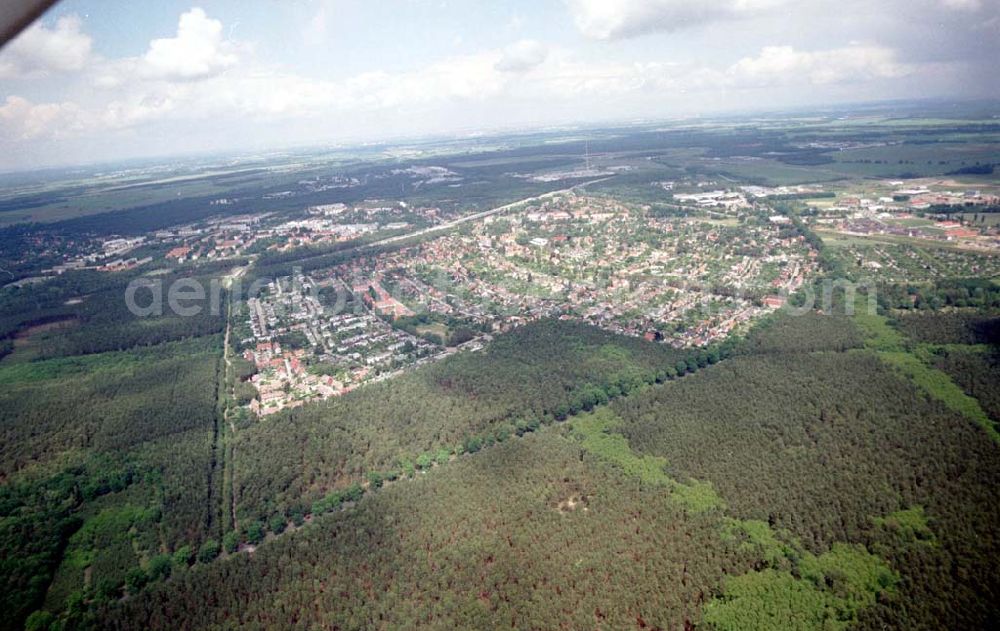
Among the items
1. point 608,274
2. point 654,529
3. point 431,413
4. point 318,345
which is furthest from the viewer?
point 608,274

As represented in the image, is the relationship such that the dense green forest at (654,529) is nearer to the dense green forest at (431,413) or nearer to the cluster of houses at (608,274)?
the dense green forest at (431,413)

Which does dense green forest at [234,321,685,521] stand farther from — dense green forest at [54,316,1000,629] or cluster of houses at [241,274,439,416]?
cluster of houses at [241,274,439,416]

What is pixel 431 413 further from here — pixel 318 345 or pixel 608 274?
pixel 608 274

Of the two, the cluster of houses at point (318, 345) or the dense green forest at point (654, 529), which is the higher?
the cluster of houses at point (318, 345)

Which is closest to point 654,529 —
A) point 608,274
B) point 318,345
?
point 318,345

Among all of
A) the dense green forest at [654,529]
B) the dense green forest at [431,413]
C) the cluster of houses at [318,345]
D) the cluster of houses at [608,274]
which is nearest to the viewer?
the dense green forest at [654,529]

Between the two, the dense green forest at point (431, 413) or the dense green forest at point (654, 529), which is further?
the dense green forest at point (431, 413)

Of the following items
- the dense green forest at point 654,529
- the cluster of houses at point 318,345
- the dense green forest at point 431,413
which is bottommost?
the dense green forest at point 654,529

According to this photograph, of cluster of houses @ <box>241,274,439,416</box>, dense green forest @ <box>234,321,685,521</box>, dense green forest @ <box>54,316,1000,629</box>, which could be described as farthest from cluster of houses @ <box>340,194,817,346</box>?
dense green forest @ <box>54,316,1000,629</box>

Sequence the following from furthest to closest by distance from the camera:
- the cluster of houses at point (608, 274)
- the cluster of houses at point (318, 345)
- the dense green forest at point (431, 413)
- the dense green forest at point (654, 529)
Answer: the cluster of houses at point (608, 274), the cluster of houses at point (318, 345), the dense green forest at point (431, 413), the dense green forest at point (654, 529)

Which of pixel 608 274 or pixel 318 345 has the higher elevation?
pixel 608 274

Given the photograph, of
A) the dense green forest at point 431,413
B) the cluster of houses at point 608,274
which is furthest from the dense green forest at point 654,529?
the cluster of houses at point 608,274

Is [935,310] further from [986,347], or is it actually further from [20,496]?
[20,496]
